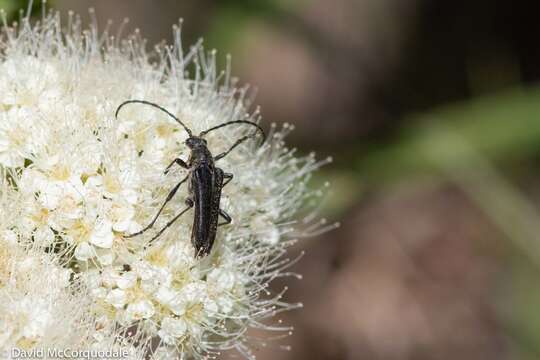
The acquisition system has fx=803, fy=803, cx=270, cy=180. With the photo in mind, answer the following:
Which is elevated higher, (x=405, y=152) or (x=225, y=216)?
(x=405, y=152)

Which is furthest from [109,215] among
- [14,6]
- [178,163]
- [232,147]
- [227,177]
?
[14,6]

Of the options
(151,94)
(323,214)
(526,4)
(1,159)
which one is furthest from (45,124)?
(526,4)

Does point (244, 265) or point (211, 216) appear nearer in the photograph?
point (211, 216)

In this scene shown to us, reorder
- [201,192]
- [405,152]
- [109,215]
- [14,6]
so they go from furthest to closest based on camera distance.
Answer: [405,152], [14,6], [201,192], [109,215]

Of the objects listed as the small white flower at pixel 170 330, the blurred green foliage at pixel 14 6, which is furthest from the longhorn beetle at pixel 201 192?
the blurred green foliage at pixel 14 6

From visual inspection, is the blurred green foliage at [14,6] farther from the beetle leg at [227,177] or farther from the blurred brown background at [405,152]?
the blurred brown background at [405,152]

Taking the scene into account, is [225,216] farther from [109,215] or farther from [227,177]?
[109,215]

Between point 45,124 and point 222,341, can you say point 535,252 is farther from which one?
point 45,124
